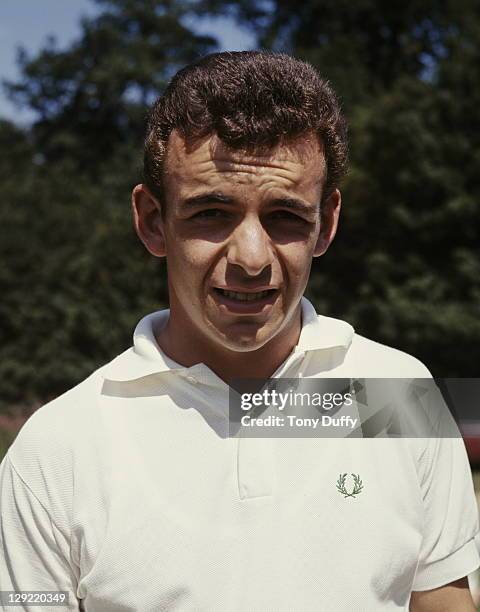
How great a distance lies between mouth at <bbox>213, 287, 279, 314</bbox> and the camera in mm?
1647

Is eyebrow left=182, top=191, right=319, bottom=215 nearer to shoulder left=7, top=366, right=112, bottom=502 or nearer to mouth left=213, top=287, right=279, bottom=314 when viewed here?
mouth left=213, top=287, right=279, bottom=314

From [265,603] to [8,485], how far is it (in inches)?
21.0

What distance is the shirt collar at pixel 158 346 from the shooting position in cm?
174

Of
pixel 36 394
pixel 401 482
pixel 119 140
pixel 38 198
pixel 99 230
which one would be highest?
pixel 119 140

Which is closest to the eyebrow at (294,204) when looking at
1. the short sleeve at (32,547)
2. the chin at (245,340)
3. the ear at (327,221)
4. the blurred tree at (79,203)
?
the ear at (327,221)

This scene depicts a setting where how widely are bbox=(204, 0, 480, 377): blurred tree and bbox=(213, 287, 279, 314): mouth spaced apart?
468 inches

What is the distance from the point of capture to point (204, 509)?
1595mm

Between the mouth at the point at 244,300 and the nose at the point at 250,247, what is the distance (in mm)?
61

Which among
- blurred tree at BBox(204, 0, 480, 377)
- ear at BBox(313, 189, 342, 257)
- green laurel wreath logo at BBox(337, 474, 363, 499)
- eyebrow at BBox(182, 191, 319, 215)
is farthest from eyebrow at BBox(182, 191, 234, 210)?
blurred tree at BBox(204, 0, 480, 377)

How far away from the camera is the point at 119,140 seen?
77.0ft

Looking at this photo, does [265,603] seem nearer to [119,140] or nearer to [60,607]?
[60,607]

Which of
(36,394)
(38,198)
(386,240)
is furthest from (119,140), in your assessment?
(386,240)

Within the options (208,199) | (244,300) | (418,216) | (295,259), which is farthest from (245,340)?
(418,216)

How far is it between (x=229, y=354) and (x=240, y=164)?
1.36ft
